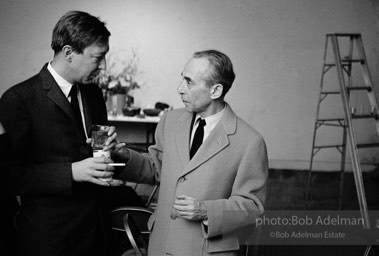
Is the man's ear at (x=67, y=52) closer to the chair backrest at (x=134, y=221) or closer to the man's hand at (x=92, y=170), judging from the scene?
the man's hand at (x=92, y=170)

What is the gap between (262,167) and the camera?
5.91 ft

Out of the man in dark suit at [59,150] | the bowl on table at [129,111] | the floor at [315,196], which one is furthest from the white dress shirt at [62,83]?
the bowl on table at [129,111]

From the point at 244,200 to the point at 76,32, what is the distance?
94cm

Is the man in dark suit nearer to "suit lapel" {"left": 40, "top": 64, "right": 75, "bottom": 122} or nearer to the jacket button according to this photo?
"suit lapel" {"left": 40, "top": 64, "right": 75, "bottom": 122}

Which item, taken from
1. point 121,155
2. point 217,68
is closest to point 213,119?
point 217,68

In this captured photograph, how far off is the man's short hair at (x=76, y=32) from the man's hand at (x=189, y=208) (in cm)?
72

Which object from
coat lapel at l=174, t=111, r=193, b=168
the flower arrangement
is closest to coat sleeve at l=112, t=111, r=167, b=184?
coat lapel at l=174, t=111, r=193, b=168

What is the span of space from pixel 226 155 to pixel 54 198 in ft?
2.34

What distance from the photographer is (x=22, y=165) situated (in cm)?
159

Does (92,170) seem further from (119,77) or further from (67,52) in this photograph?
(119,77)

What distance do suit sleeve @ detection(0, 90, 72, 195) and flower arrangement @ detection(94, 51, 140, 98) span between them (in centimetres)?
432

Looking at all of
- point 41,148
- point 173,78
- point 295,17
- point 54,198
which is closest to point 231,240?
point 54,198

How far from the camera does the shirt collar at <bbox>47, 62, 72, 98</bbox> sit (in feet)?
5.69

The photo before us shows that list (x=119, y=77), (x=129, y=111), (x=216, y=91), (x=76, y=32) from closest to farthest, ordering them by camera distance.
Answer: (x=76, y=32)
(x=216, y=91)
(x=129, y=111)
(x=119, y=77)
